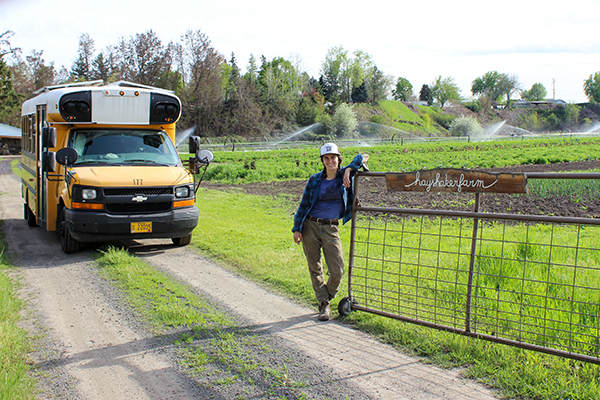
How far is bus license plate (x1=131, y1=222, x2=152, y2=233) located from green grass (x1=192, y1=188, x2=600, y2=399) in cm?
110

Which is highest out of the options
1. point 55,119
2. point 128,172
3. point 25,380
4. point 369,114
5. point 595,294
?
point 369,114

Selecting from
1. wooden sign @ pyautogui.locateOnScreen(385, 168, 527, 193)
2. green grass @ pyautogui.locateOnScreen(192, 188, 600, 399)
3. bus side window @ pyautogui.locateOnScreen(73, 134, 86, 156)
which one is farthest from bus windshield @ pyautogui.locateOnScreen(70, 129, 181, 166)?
wooden sign @ pyautogui.locateOnScreen(385, 168, 527, 193)

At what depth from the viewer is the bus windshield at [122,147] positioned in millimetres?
8781

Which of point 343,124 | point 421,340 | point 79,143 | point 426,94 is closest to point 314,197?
point 421,340

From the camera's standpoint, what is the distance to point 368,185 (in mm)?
18828

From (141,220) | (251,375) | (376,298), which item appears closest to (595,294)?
(376,298)

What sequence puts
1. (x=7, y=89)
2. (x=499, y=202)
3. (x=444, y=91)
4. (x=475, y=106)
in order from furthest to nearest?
(x=444, y=91)
(x=475, y=106)
(x=7, y=89)
(x=499, y=202)

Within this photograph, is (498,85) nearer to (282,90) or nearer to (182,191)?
(282,90)

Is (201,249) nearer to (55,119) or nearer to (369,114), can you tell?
(55,119)

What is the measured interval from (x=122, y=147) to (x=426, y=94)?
478 feet

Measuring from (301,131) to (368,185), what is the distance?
61964 millimetres

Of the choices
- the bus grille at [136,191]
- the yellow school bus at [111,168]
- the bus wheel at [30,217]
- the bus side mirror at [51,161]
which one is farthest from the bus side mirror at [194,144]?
the bus wheel at [30,217]

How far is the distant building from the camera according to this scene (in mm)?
55100

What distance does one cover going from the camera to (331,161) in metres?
5.33
